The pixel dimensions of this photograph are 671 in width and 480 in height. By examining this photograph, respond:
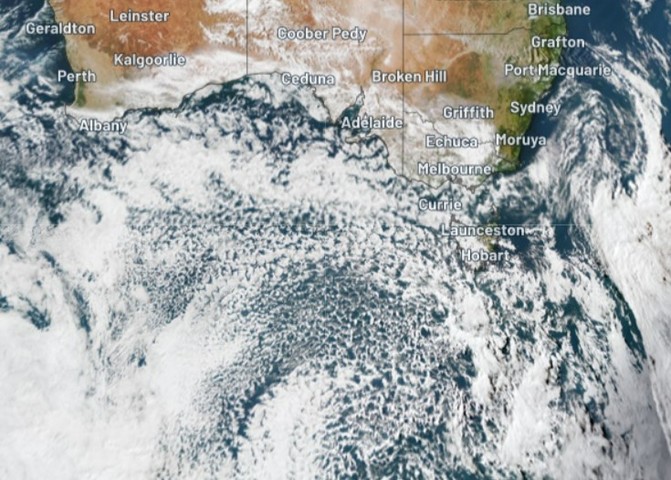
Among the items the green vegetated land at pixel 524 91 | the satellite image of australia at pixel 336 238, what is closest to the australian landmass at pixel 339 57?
the satellite image of australia at pixel 336 238

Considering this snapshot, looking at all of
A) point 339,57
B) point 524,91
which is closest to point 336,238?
point 339,57

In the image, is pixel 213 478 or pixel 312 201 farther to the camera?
pixel 312 201

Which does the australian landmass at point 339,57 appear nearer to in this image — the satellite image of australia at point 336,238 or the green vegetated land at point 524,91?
the satellite image of australia at point 336,238

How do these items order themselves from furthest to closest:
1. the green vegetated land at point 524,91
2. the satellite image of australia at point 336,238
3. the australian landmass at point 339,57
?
the green vegetated land at point 524,91 → the australian landmass at point 339,57 → the satellite image of australia at point 336,238

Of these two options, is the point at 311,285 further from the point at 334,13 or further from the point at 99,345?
the point at 334,13

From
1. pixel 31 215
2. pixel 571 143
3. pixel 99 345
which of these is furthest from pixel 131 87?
pixel 571 143

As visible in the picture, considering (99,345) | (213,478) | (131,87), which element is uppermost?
(131,87)

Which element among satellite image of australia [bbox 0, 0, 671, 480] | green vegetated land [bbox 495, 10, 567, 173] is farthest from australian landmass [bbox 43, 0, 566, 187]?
green vegetated land [bbox 495, 10, 567, 173]

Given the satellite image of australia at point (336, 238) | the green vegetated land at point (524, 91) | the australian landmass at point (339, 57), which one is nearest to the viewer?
the satellite image of australia at point (336, 238)
